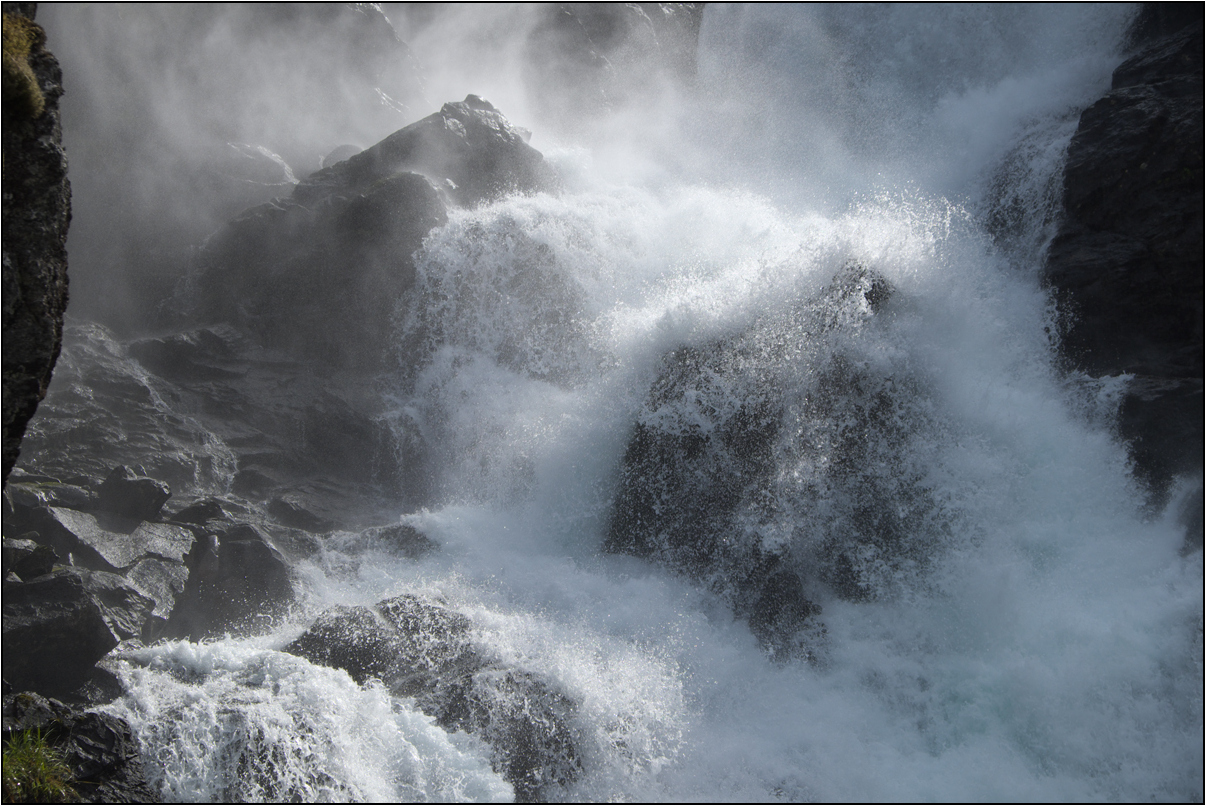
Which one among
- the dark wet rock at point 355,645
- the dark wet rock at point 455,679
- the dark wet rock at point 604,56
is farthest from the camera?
the dark wet rock at point 604,56

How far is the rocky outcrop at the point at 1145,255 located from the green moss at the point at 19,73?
13092 mm

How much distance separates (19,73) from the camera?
4.11 m

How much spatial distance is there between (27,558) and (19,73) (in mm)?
7281

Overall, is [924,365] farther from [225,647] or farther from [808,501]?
[225,647]

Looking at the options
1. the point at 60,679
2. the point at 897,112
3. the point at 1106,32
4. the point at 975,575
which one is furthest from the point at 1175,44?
the point at 60,679

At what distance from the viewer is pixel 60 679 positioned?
26.5ft

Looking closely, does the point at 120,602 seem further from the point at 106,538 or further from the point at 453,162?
the point at 453,162

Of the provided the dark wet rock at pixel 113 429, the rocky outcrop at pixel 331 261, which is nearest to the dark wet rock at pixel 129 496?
the dark wet rock at pixel 113 429


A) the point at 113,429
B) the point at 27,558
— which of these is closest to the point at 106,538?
the point at 27,558

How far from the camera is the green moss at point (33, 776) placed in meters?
4.51

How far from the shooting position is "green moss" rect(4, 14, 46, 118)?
4.07 m

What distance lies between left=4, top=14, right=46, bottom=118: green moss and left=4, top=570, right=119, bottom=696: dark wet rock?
6622mm

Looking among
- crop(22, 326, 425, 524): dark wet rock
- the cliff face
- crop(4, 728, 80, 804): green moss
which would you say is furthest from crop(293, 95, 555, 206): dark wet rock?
crop(4, 728, 80, 804): green moss

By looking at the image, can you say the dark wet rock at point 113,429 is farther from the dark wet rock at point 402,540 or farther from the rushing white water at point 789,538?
the rushing white water at point 789,538
